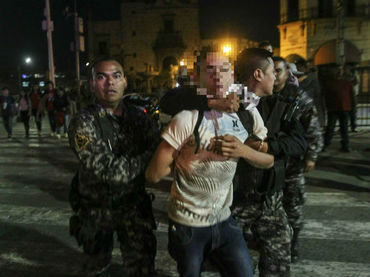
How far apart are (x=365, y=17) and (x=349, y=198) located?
25.3 m

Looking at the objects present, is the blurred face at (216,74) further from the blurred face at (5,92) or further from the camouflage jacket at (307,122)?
the blurred face at (5,92)

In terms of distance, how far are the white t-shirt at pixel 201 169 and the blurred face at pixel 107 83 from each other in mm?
713

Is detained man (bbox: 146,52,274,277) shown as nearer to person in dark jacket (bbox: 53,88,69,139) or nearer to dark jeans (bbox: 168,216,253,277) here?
dark jeans (bbox: 168,216,253,277)

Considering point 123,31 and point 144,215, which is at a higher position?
point 123,31

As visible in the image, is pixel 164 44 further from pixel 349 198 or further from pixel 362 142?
pixel 349 198

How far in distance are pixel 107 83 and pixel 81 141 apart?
0.43m

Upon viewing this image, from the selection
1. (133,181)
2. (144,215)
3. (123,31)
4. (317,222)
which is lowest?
(317,222)

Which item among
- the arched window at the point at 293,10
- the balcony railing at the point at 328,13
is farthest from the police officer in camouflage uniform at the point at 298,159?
the arched window at the point at 293,10

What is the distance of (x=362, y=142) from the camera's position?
34.6ft

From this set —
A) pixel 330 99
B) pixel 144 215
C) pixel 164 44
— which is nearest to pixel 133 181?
pixel 144 215

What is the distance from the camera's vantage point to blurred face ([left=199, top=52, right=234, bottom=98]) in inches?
83.0

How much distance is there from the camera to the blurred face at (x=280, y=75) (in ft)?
12.2

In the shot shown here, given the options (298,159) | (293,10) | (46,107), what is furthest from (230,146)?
(293,10)

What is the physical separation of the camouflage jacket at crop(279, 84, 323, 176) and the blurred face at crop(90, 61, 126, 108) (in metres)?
1.42
